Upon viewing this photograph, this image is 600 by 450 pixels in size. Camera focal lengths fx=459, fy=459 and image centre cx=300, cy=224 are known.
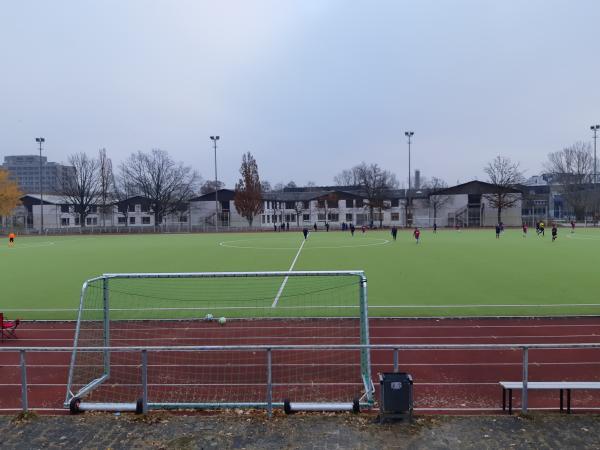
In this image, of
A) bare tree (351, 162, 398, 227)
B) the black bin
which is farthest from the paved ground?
bare tree (351, 162, 398, 227)

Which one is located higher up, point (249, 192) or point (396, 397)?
point (249, 192)

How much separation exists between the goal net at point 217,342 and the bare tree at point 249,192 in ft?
208

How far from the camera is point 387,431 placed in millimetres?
6051

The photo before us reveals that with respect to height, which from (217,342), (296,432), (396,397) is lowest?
(217,342)

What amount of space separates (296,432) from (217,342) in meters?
5.35

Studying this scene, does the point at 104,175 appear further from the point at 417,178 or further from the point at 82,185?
the point at 417,178

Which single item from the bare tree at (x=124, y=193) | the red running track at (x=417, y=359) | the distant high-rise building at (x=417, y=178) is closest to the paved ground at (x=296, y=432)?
the red running track at (x=417, y=359)

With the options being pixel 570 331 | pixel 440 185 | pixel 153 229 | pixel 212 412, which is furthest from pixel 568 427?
pixel 440 185

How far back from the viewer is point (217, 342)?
1107 centimetres

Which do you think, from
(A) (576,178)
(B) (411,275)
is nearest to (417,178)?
(A) (576,178)

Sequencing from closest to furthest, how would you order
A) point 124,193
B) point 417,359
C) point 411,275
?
point 417,359 < point 411,275 < point 124,193

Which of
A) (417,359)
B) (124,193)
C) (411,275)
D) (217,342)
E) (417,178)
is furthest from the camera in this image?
(417,178)

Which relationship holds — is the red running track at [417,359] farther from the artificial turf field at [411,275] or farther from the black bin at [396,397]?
the artificial turf field at [411,275]

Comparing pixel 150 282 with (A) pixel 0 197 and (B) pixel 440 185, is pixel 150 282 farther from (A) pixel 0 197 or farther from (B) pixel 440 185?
(B) pixel 440 185
